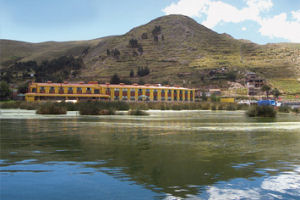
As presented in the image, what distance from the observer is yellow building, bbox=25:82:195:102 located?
110000 millimetres

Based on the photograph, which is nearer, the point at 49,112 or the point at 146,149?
Result: the point at 146,149

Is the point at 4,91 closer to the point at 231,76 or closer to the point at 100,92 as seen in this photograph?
the point at 100,92

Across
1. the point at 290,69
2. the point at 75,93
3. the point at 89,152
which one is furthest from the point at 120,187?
the point at 290,69

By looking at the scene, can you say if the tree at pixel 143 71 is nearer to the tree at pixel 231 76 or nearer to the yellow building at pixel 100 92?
the tree at pixel 231 76

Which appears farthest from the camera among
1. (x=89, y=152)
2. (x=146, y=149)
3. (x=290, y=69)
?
(x=290, y=69)

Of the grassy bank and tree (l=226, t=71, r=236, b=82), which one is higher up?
tree (l=226, t=71, r=236, b=82)

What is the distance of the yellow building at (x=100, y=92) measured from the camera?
11000cm

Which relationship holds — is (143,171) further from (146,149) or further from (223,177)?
(146,149)

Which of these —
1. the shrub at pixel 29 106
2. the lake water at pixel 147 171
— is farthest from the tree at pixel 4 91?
the lake water at pixel 147 171

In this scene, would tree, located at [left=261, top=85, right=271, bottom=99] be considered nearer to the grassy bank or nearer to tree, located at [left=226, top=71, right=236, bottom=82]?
tree, located at [left=226, top=71, right=236, bottom=82]

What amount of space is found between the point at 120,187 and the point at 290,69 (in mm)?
178114

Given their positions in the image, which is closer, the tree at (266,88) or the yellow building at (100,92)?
the yellow building at (100,92)

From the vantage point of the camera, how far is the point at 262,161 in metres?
15.4

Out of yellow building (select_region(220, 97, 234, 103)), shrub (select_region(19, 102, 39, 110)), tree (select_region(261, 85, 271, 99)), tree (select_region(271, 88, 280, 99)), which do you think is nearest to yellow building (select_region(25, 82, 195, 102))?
yellow building (select_region(220, 97, 234, 103))
